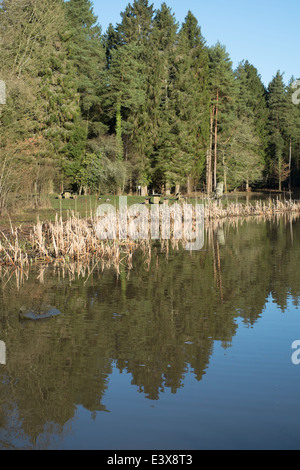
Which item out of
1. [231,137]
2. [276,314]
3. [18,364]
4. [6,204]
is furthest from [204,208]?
[231,137]

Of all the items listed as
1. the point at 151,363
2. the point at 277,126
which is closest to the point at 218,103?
the point at 277,126

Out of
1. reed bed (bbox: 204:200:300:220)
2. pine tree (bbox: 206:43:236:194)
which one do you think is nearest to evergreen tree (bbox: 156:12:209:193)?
pine tree (bbox: 206:43:236:194)

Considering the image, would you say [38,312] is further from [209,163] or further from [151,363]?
[209,163]

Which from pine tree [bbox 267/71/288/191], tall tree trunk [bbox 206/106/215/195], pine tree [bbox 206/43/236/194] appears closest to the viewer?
tall tree trunk [bbox 206/106/215/195]

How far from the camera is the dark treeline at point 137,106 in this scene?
41844 millimetres

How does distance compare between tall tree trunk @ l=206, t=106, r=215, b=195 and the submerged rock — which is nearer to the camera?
the submerged rock

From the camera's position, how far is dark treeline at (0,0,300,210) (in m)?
41.8

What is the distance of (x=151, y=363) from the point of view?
7309mm

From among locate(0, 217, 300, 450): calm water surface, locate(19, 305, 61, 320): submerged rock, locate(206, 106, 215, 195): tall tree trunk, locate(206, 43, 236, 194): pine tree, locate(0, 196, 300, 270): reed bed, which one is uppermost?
locate(206, 43, 236, 194): pine tree

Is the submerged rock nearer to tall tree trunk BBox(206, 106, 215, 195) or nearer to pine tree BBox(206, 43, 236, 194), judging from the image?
pine tree BBox(206, 43, 236, 194)

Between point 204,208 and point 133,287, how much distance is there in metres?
19.0

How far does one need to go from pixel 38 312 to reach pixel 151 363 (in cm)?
332

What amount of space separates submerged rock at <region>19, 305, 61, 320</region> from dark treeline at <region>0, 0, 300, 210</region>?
16669 millimetres

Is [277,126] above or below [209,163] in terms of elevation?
above
